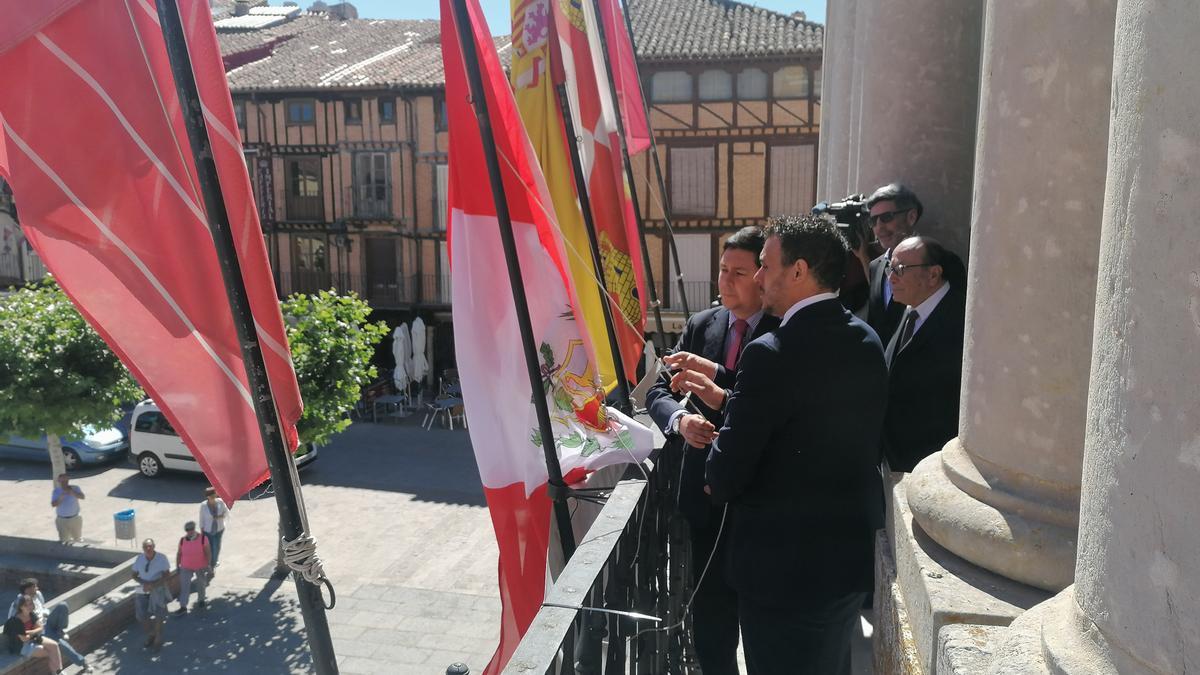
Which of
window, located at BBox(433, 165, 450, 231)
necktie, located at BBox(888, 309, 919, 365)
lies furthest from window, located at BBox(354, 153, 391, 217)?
necktie, located at BBox(888, 309, 919, 365)

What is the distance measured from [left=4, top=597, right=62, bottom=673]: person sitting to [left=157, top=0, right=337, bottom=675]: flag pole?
950cm

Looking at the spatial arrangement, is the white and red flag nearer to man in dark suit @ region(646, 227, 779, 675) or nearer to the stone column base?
man in dark suit @ region(646, 227, 779, 675)

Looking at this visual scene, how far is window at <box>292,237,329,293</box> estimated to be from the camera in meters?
29.9

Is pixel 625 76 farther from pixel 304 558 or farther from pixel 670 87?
pixel 670 87

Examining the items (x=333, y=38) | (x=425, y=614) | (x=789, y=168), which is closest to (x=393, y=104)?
(x=333, y=38)

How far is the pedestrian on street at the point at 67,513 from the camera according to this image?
14953 mm

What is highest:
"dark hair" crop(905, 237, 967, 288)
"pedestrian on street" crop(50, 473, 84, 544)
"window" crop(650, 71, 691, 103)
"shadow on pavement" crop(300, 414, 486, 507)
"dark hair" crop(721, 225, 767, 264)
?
"window" crop(650, 71, 691, 103)

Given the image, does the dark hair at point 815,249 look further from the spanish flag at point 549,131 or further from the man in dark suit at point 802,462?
the spanish flag at point 549,131

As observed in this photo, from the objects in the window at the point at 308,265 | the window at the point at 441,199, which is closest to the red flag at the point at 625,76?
the window at the point at 441,199

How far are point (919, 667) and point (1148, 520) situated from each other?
1.19m

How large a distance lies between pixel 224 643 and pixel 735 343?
10.7 meters

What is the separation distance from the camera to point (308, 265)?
30.1 m

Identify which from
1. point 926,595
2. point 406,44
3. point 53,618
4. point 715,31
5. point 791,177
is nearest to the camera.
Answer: point 926,595

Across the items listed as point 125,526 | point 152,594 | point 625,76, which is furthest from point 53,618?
point 625,76
